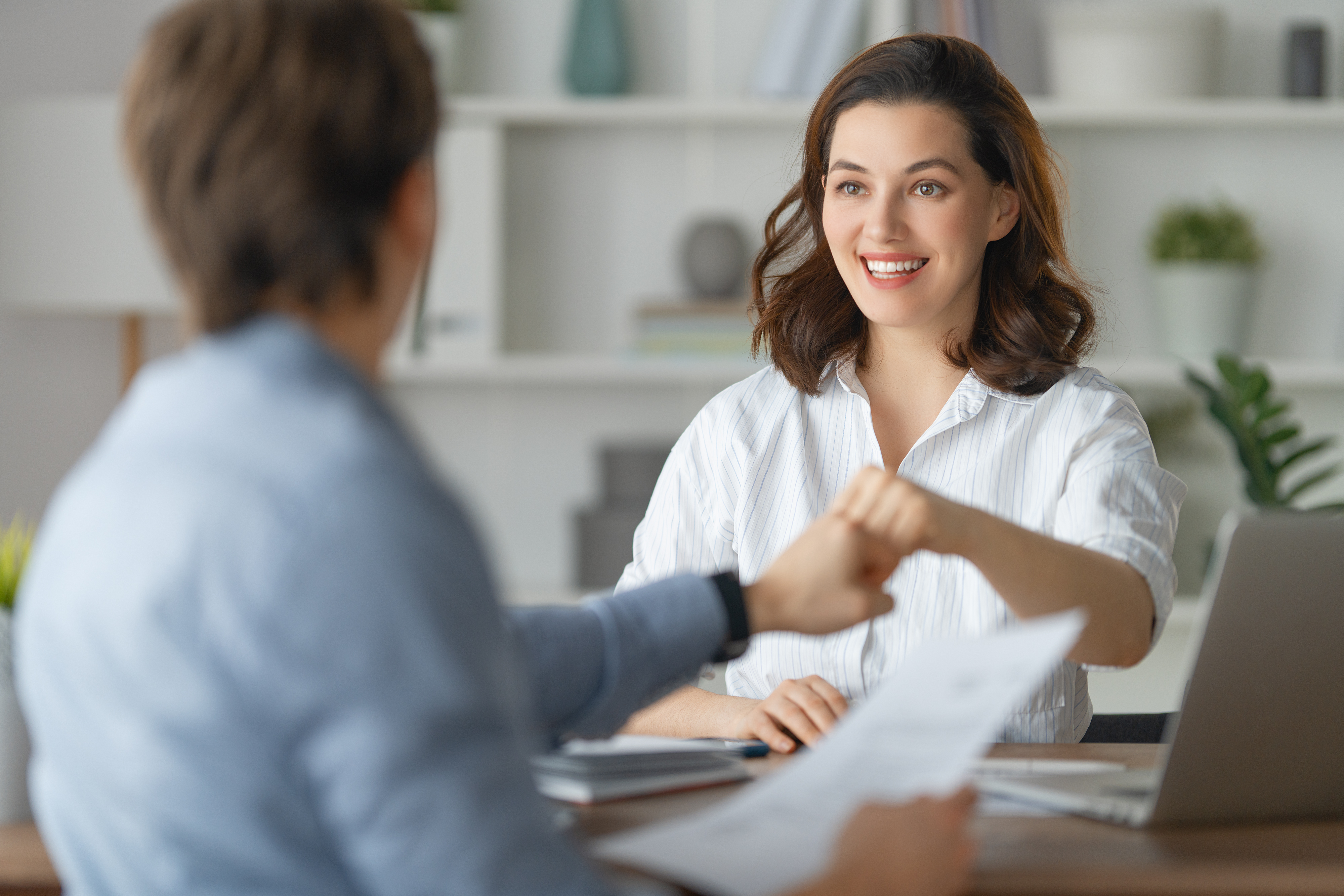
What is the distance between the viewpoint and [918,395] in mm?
1702

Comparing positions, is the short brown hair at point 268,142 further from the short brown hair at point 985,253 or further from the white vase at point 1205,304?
the white vase at point 1205,304

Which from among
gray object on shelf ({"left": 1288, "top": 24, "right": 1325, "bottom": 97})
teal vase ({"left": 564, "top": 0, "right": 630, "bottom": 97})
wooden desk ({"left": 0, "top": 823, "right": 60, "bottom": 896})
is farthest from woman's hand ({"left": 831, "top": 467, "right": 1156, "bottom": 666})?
gray object on shelf ({"left": 1288, "top": 24, "right": 1325, "bottom": 97})

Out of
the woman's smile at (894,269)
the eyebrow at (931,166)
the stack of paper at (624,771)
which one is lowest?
the stack of paper at (624,771)

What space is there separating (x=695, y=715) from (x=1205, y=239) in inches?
78.6

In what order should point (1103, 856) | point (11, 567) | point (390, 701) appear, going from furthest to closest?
point (11, 567) → point (1103, 856) → point (390, 701)

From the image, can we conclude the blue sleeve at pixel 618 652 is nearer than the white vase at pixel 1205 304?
Yes

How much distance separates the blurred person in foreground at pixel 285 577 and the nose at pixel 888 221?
0.92 meters

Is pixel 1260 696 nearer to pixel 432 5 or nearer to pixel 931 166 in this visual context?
pixel 931 166

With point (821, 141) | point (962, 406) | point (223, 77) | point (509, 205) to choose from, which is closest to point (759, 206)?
point (509, 205)

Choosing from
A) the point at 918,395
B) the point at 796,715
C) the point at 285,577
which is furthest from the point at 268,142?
the point at 918,395

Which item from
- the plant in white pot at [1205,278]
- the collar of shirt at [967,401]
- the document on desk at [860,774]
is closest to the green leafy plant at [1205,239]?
the plant in white pot at [1205,278]

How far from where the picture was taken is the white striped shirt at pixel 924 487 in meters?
1.48

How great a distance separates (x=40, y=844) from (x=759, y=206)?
2379 mm

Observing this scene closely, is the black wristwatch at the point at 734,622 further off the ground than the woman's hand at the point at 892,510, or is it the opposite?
the woman's hand at the point at 892,510
